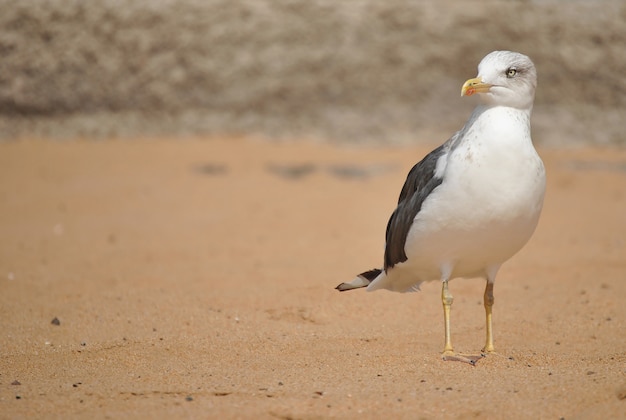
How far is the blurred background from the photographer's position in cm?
1124

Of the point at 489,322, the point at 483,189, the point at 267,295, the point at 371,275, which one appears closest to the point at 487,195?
the point at 483,189

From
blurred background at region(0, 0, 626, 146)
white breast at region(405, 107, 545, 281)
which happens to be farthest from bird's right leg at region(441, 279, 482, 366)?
blurred background at region(0, 0, 626, 146)

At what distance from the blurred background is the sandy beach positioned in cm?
41

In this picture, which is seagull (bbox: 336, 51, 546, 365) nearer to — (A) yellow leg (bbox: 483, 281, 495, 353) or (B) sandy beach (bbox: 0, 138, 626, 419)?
(A) yellow leg (bbox: 483, 281, 495, 353)

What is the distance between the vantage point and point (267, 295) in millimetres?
6438

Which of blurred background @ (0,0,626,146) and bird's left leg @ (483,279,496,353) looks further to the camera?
blurred background @ (0,0,626,146)

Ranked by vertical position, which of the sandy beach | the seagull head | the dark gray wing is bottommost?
the sandy beach

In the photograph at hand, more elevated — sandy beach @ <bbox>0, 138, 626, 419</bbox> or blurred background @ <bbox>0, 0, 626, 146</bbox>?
blurred background @ <bbox>0, 0, 626, 146</bbox>

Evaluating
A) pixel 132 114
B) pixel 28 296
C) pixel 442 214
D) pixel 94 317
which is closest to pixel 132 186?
pixel 132 114

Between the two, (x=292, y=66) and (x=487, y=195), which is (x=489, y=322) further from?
(x=292, y=66)

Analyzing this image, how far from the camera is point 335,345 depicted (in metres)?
5.29

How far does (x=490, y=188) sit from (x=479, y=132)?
33 cm

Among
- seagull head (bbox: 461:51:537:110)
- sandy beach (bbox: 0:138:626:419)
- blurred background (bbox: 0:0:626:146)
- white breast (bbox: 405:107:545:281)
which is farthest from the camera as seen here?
blurred background (bbox: 0:0:626:146)

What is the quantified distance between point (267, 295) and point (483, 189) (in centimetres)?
232
